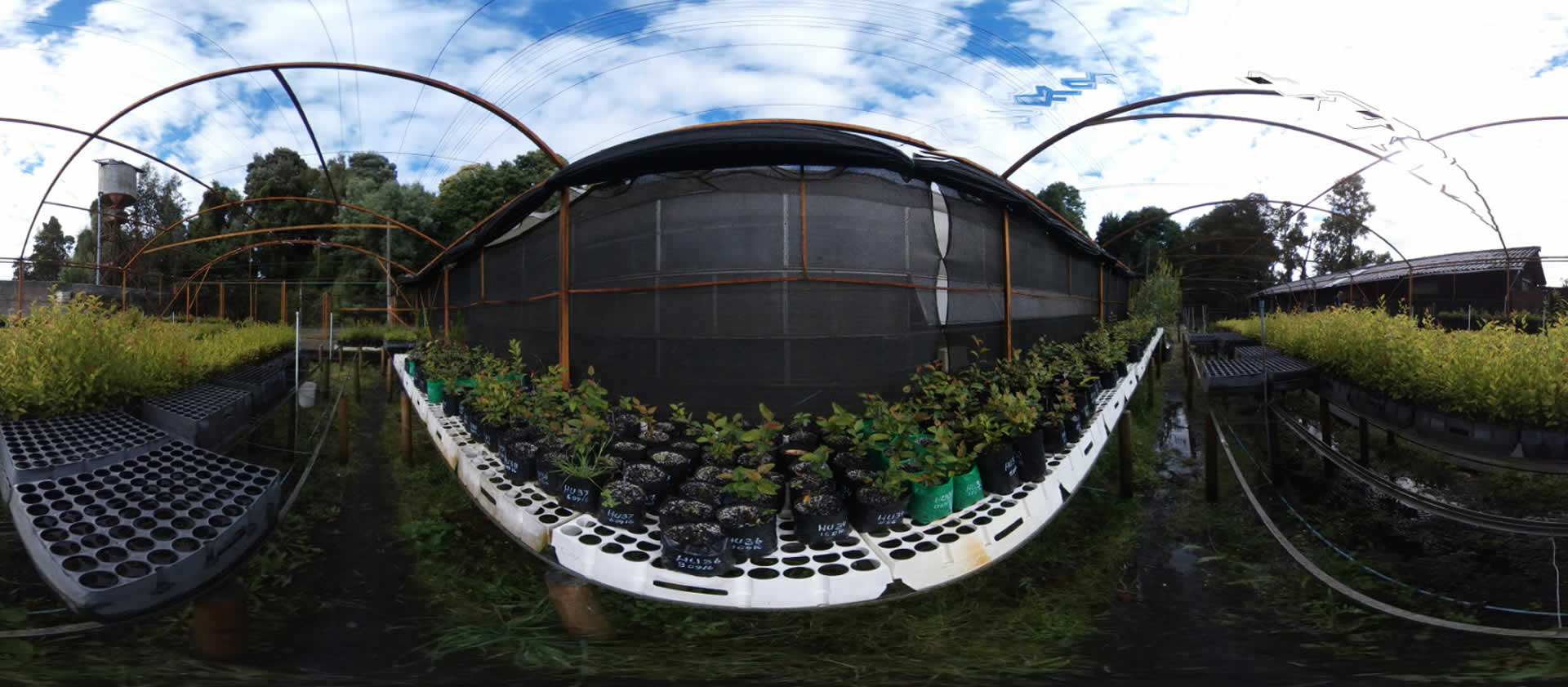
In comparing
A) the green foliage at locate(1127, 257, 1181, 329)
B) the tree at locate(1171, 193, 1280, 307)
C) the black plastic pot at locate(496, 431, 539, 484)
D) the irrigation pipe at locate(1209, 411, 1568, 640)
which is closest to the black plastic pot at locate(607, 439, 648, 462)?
the black plastic pot at locate(496, 431, 539, 484)

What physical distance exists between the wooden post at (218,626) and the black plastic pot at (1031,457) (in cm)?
388

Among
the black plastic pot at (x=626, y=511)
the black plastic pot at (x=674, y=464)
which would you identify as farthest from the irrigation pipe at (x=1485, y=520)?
the black plastic pot at (x=626, y=511)

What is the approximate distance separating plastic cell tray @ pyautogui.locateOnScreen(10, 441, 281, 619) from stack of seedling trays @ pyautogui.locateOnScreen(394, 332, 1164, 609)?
1.14m

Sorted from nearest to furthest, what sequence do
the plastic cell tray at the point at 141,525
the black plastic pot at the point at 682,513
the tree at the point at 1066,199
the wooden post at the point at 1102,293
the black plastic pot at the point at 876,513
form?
the plastic cell tray at the point at 141,525
the black plastic pot at the point at 682,513
the black plastic pot at the point at 876,513
the wooden post at the point at 1102,293
the tree at the point at 1066,199

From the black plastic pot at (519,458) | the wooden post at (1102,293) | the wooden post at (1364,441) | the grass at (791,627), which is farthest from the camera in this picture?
the wooden post at (1102,293)

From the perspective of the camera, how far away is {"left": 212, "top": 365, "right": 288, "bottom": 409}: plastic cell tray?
18.0ft

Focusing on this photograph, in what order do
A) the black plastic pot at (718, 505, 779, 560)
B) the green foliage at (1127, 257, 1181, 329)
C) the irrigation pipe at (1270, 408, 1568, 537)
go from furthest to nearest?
the green foliage at (1127, 257, 1181, 329) → the irrigation pipe at (1270, 408, 1568, 537) → the black plastic pot at (718, 505, 779, 560)

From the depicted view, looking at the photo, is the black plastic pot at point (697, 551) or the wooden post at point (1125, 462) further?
the wooden post at point (1125, 462)

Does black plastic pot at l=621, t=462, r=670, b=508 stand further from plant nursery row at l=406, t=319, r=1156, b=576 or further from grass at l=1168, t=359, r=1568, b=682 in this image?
grass at l=1168, t=359, r=1568, b=682

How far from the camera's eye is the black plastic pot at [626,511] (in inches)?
111

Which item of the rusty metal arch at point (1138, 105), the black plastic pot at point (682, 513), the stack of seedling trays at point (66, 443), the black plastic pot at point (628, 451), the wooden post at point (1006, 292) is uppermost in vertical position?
the rusty metal arch at point (1138, 105)

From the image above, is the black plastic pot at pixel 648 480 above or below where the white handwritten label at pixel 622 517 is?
above

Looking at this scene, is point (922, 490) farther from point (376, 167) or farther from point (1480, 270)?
point (376, 167)

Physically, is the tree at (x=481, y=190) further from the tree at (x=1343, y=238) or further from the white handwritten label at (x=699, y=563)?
the tree at (x=1343, y=238)
